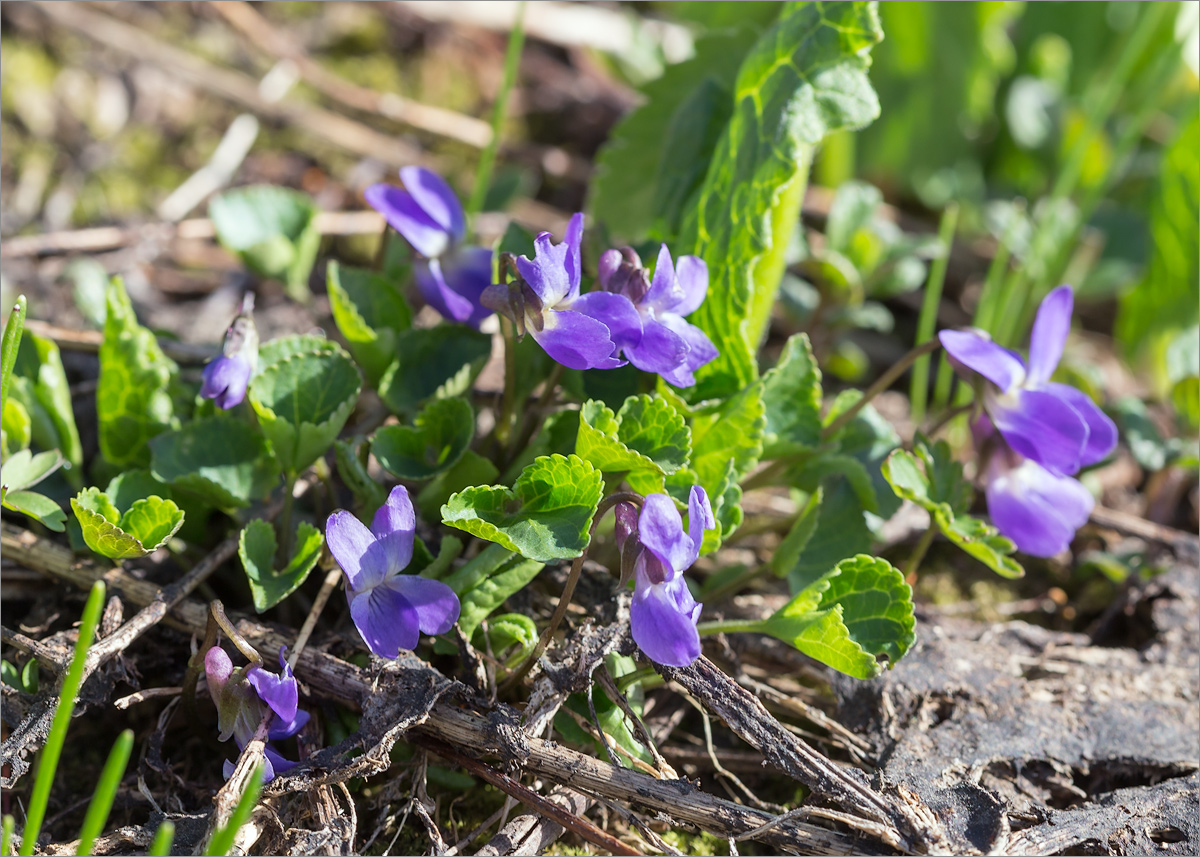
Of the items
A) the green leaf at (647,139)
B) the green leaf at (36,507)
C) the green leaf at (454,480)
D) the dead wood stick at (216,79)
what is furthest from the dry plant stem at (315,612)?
the dead wood stick at (216,79)

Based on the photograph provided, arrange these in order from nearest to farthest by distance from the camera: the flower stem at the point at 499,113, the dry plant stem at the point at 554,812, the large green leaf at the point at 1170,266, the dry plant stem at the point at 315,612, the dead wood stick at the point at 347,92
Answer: the dry plant stem at the point at 554,812
the dry plant stem at the point at 315,612
the flower stem at the point at 499,113
the large green leaf at the point at 1170,266
the dead wood stick at the point at 347,92

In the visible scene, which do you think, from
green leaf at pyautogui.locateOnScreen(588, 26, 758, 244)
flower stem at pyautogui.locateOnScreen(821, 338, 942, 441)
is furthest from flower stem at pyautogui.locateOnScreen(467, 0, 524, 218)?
flower stem at pyautogui.locateOnScreen(821, 338, 942, 441)

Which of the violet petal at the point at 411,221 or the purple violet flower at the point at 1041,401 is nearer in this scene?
the purple violet flower at the point at 1041,401

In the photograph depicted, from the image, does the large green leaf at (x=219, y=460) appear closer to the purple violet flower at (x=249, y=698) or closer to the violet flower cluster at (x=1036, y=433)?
the purple violet flower at (x=249, y=698)

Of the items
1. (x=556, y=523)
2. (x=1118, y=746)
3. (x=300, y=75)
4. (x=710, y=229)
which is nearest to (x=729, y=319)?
(x=710, y=229)

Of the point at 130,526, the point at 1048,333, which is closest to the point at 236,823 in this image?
the point at 130,526

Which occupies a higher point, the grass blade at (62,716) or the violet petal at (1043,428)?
the violet petal at (1043,428)

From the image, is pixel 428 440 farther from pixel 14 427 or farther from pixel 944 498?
pixel 944 498

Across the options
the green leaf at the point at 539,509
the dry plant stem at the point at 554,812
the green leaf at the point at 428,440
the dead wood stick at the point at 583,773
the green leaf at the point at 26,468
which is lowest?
the dry plant stem at the point at 554,812
